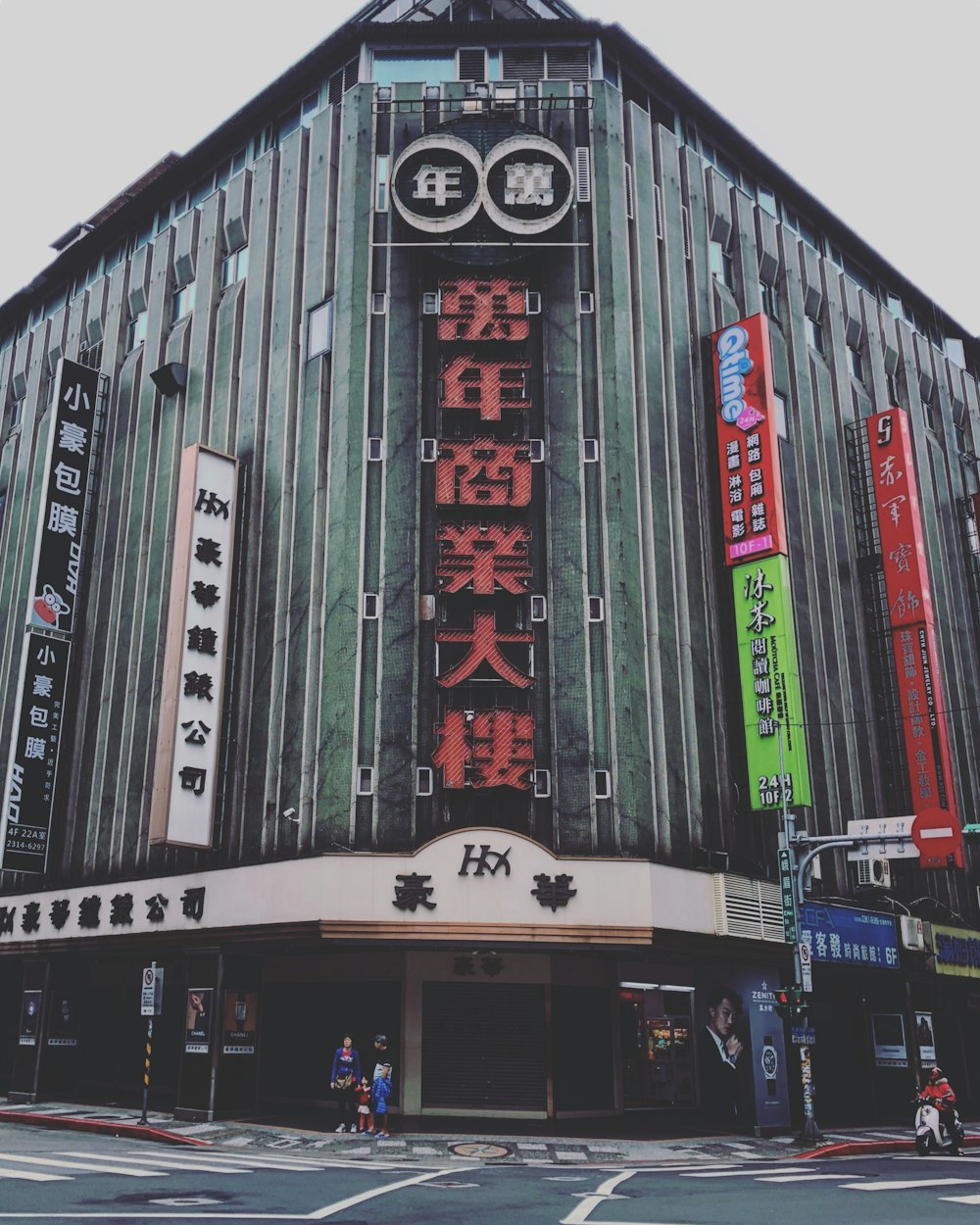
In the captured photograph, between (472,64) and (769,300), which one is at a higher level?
(472,64)

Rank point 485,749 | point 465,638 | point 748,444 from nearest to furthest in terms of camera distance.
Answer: point 485,749 → point 465,638 → point 748,444

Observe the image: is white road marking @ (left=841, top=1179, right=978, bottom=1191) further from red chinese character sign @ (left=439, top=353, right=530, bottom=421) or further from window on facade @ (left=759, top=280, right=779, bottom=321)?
window on facade @ (left=759, top=280, right=779, bottom=321)

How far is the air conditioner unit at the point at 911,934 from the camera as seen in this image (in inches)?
1385

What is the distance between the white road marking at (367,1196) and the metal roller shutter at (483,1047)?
7.31 meters

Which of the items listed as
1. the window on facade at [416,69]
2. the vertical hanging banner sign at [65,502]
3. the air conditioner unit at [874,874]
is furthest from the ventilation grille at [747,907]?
the window on facade at [416,69]

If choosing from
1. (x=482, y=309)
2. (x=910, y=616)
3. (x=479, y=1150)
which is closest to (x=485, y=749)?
(x=479, y=1150)

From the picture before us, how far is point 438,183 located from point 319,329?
17.5ft

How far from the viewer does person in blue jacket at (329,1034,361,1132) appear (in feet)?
83.7

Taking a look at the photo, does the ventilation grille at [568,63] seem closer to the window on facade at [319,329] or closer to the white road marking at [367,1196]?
the window on facade at [319,329]

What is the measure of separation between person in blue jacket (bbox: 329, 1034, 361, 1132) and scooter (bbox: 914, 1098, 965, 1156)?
40.5 feet

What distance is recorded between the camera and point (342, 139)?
34562 mm

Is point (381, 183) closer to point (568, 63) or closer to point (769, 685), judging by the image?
point (568, 63)

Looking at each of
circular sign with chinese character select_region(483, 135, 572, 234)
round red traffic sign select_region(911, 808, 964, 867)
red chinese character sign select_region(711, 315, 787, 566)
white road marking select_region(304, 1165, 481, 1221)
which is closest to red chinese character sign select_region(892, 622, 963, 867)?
red chinese character sign select_region(711, 315, 787, 566)

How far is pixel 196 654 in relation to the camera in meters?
30.8
